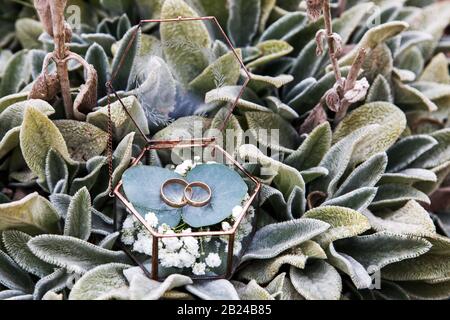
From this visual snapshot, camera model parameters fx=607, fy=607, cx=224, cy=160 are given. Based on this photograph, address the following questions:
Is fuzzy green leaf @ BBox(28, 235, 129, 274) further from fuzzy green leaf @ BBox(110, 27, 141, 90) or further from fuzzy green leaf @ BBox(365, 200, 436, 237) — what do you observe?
fuzzy green leaf @ BBox(365, 200, 436, 237)

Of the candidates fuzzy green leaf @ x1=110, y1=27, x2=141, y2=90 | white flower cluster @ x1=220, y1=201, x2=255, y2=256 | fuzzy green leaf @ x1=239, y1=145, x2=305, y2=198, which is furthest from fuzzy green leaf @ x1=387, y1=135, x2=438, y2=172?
fuzzy green leaf @ x1=110, y1=27, x2=141, y2=90

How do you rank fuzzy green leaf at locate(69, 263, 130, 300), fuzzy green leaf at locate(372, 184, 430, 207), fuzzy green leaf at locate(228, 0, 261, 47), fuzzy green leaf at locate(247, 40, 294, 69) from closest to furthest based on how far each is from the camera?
fuzzy green leaf at locate(69, 263, 130, 300) → fuzzy green leaf at locate(372, 184, 430, 207) → fuzzy green leaf at locate(247, 40, 294, 69) → fuzzy green leaf at locate(228, 0, 261, 47)

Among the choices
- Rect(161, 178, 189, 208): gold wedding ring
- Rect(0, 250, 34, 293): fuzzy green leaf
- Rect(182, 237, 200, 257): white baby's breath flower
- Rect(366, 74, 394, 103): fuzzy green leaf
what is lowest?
Rect(0, 250, 34, 293): fuzzy green leaf

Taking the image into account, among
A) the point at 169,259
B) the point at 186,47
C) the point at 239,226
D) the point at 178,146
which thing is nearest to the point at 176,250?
the point at 169,259

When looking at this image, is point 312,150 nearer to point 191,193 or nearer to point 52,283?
point 191,193

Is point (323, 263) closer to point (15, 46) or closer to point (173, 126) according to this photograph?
point (173, 126)

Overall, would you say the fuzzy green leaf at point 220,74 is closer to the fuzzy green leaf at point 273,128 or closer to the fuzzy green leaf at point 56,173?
the fuzzy green leaf at point 273,128

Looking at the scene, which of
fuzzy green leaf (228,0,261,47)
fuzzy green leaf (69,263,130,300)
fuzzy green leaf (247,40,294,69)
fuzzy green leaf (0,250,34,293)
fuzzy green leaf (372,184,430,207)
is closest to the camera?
fuzzy green leaf (69,263,130,300)

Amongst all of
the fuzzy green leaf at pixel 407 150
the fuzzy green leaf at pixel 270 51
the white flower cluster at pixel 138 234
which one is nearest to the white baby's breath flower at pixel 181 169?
the white flower cluster at pixel 138 234
